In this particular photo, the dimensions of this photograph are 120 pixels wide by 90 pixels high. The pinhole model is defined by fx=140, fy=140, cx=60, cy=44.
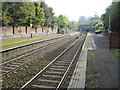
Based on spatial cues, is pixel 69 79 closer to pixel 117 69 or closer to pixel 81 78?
pixel 81 78

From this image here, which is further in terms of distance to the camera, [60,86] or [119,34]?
[119,34]

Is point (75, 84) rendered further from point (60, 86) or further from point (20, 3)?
point (20, 3)

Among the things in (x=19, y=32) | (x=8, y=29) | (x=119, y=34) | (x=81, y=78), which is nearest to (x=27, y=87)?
(x=81, y=78)

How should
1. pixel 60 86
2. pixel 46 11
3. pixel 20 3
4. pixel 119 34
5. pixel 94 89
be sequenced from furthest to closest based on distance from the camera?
pixel 46 11, pixel 20 3, pixel 119 34, pixel 60 86, pixel 94 89

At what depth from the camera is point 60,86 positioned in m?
6.60

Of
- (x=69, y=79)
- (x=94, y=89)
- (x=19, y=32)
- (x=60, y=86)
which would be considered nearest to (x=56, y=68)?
(x=69, y=79)

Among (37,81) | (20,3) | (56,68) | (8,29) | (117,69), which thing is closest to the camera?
(37,81)

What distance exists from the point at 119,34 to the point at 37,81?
1287cm

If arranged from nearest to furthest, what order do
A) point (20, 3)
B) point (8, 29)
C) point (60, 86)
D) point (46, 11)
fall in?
point (60, 86), point (8, 29), point (20, 3), point (46, 11)

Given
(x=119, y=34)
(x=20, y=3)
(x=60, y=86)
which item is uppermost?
(x=20, y=3)

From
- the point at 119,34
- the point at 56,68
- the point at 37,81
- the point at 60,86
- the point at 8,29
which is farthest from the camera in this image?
the point at 8,29

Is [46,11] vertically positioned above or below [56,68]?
above

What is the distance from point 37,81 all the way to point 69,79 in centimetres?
171

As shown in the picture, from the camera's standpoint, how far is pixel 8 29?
3119 cm
